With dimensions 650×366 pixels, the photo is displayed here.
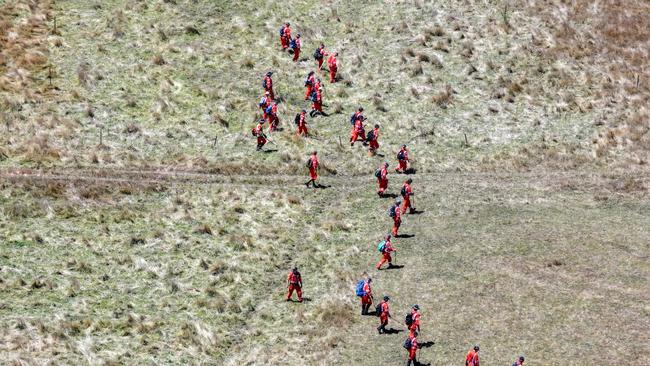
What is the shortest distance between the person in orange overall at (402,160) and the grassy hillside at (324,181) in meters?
0.99

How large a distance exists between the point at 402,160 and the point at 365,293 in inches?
554

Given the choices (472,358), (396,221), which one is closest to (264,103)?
(396,221)

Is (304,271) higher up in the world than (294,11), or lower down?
lower down

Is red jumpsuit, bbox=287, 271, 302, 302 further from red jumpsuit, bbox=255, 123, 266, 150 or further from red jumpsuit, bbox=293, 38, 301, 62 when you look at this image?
red jumpsuit, bbox=293, 38, 301, 62

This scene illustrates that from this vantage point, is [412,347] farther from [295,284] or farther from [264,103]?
[264,103]

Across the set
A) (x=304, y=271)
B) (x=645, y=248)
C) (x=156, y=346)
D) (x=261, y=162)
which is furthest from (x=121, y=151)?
(x=645, y=248)

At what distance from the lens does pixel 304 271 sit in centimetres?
4634

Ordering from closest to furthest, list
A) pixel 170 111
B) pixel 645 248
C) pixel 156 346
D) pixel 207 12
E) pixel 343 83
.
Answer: pixel 156 346
pixel 645 248
pixel 170 111
pixel 343 83
pixel 207 12

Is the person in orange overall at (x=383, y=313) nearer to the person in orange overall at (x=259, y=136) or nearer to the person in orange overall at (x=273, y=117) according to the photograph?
the person in orange overall at (x=259, y=136)

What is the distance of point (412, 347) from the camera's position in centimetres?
3738

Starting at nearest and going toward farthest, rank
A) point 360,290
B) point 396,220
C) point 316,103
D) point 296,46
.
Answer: point 360,290 < point 396,220 < point 316,103 < point 296,46

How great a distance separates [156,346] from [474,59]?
33.5 meters

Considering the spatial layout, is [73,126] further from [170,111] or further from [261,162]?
[261,162]

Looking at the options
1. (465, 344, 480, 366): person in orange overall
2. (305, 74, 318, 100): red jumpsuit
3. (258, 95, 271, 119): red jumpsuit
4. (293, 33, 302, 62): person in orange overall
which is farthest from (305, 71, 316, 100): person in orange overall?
(465, 344, 480, 366): person in orange overall
